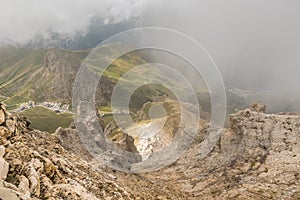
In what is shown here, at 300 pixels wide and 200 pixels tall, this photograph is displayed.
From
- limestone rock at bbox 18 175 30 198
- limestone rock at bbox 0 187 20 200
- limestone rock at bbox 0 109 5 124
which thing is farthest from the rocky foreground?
limestone rock at bbox 0 187 20 200

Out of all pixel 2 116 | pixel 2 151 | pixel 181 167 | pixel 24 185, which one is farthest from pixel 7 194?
pixel 181 167

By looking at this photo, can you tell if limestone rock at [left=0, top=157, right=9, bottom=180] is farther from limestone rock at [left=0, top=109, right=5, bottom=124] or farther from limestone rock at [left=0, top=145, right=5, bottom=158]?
limestone rock at [left=0, top=109, right=5, bottom=124]

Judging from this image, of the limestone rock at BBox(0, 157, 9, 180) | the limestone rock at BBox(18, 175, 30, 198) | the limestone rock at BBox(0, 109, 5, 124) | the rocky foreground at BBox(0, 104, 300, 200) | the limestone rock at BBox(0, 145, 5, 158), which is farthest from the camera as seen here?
the limestone rock at BBox(0, 109, 5, 124)

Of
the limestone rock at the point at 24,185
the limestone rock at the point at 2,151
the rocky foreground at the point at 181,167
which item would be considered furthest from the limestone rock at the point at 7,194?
the limestone rock at the point at 2,151

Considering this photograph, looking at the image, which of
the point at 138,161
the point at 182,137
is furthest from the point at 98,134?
the point at 182,137

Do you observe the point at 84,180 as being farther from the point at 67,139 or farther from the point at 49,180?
the point at 67,139

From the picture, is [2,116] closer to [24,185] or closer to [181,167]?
[24,185]

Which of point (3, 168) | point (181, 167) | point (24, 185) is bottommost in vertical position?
point (24, 185)

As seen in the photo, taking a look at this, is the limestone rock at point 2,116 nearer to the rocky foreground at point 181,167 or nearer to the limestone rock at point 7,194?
the rocky foreground at point 181,167
